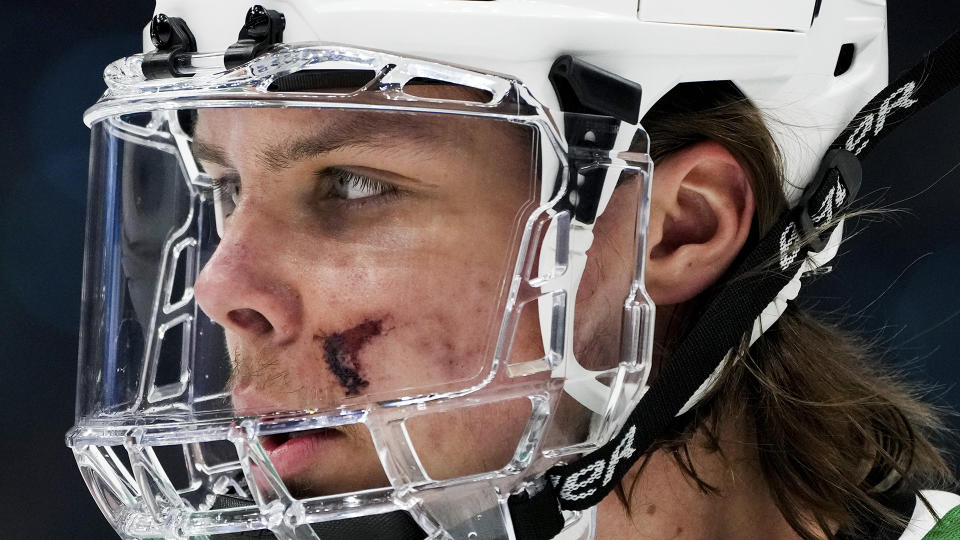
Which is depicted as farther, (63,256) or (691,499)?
(63,256)

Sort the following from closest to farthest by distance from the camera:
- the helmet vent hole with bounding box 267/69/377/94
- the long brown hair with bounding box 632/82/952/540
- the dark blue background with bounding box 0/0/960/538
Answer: the helmet vent hole with bounding box 267/69/377/94 < the long brown hair with bounding box 632/82/952/540 < the dark blue background with bounding box 0/0/960/538

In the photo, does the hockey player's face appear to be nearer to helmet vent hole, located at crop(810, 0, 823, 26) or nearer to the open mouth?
the open mouth

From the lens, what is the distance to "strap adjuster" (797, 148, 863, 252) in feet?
4.71

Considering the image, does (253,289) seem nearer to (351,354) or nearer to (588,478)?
(351,354)

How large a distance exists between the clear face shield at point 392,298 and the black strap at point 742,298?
4cm

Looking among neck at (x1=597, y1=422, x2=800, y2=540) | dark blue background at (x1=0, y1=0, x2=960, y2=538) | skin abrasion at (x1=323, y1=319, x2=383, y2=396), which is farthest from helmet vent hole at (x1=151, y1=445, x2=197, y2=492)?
dark blue background at (x1=0, y1=0, x2=960, y2=538)

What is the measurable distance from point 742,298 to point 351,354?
505 millimetres

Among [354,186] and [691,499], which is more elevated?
[354,186]

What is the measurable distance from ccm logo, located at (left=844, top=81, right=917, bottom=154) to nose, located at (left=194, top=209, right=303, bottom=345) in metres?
0.77

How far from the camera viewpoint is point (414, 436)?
1.25 meters

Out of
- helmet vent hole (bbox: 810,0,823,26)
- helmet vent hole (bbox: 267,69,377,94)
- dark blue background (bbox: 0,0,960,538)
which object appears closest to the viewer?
helmet vent hole (bbox: 267,69,377,94)

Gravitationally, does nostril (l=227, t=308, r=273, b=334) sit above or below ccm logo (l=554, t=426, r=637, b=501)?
above

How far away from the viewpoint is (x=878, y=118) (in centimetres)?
149

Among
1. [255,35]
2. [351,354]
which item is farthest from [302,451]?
[255,35]
